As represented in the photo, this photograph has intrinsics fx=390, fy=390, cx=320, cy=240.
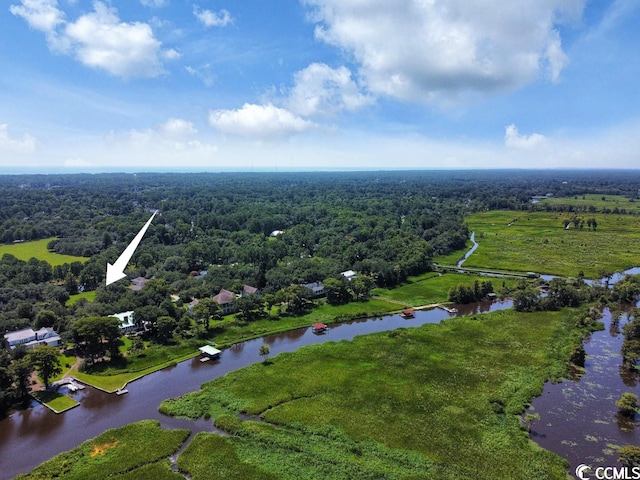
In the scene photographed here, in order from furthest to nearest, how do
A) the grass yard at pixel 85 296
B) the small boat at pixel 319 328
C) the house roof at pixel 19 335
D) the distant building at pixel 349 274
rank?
the distant building at pixel 349 274
the grass yard at pixel 85 296
the small boat at pixel 319 328
the house roof at pixel 19 335

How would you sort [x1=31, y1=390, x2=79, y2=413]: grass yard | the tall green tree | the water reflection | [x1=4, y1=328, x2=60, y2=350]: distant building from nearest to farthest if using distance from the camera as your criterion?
the water reflection < [x1=31, y1=390, x2=79, y2=413]: grass yard < the tall green tree < [x1=4, y1=328, x2=60, y2=350]: distant building

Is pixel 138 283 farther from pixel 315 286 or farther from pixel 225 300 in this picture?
pixel 315 286

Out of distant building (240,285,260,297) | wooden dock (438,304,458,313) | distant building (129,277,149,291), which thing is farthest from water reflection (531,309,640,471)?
distant building (129,277,149,291)

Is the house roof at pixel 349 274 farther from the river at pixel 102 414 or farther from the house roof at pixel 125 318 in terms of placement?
the house roof at pixel 125 318

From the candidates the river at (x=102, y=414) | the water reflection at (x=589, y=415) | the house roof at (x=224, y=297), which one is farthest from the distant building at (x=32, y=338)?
the water reflection at (x=589, y=415)

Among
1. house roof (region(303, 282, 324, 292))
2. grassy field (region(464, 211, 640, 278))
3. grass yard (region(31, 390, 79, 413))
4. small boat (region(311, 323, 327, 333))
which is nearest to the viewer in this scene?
grass yard (region(31, 390, 79, 413))

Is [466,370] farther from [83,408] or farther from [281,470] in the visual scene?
[83,408]

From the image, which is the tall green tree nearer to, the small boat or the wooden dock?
the small boat
